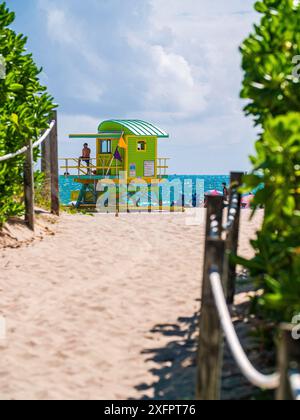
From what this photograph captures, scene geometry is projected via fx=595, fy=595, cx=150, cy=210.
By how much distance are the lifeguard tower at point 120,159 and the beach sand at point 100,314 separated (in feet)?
53.3

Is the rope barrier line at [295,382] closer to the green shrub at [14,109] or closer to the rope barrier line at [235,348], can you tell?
the rope barrier line at [235,348]

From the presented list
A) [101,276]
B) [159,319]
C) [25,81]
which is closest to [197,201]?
[25,81]

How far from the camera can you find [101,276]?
28.1 feet

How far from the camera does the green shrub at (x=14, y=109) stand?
10414 mm

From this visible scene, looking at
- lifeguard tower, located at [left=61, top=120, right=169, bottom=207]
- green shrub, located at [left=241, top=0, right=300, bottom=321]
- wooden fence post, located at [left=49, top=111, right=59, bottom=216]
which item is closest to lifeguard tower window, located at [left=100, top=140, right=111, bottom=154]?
lifeguard tower, located at [left=61, top=120, right=169, bottom=207]

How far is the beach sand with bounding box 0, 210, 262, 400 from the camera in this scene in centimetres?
519

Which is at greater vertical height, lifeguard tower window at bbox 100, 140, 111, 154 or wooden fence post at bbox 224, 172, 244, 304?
lifeguard tower window at bbox 100, 140, 111, 154

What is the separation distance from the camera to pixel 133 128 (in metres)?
28.5

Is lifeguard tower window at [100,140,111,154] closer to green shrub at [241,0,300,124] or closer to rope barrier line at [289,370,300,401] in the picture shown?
green shrub at [241,0,300,124]

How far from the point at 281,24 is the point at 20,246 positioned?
6539 millimetres

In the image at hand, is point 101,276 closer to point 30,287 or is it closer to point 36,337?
point 30,287

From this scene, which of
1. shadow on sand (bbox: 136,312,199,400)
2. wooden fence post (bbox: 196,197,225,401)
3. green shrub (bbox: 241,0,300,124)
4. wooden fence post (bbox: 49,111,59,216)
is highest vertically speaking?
green shrub (bbox: 241,0,300,124)

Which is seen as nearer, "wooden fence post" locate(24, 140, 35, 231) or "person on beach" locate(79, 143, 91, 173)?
"wooden fence post" locate(24, 140, 35, 231)

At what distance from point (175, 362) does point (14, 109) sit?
6.49 m
